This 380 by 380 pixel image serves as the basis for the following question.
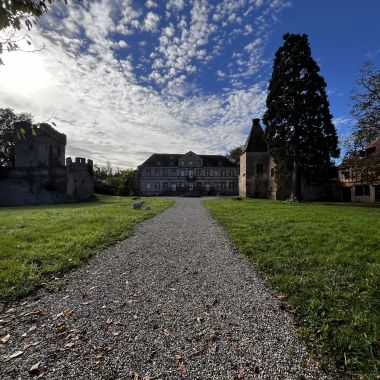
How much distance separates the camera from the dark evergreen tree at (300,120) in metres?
23.9

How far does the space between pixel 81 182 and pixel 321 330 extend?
112ft

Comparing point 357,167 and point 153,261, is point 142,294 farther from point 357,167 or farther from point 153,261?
point 357,167

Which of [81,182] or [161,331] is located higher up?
[81,182]

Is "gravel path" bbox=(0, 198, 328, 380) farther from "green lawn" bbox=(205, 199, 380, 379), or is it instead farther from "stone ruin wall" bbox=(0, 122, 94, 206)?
"stone ruin wall" bbox=(0, 122, 94, 206)

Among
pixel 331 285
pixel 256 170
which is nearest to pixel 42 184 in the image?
pixel 256 170

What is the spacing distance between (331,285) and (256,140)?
3579 centimetres

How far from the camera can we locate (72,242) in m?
7.01

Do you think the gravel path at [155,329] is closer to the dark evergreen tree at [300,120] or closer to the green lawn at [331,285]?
the green lawn at [331,285]

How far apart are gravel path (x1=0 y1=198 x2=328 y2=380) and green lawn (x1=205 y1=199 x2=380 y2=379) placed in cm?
28

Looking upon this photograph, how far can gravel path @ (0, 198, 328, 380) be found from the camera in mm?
2359

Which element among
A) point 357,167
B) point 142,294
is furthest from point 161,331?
point 357,167

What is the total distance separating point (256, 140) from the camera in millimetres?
37875

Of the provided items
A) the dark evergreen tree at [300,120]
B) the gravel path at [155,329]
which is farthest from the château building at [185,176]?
the gravel path at [155,329]

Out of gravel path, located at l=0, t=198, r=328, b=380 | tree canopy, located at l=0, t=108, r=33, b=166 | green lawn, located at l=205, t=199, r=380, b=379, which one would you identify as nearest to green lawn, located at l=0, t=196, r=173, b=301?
gravel path, located at l=0, t=198, r=328, b=380
